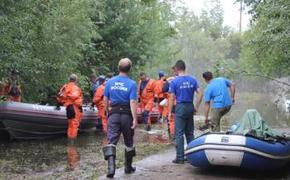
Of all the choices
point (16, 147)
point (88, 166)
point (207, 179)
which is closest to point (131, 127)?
point (207, 179)

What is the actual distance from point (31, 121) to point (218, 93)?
16.4ft

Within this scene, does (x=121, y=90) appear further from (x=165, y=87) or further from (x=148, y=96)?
(x=148, y=96)

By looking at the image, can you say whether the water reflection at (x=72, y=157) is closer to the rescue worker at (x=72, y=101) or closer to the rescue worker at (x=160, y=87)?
the rescue worker at (x=72, y=101)

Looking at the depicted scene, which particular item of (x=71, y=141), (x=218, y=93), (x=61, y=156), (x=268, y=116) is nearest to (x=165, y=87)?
(x=71, y=141)

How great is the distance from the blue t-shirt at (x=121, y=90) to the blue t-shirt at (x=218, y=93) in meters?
2.49

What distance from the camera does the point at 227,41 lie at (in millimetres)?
74062

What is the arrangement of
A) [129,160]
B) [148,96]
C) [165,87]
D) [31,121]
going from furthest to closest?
[148,96] → [165,87] → [31,121] → [129,160]

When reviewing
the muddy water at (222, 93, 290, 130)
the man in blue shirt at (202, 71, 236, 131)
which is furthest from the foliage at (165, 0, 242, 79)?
the man in blue shirt at (202, 71, 236, 131)

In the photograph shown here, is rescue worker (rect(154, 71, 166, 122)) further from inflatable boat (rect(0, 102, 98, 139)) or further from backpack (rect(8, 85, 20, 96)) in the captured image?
backpack (rect(8, 85, 20, 96))

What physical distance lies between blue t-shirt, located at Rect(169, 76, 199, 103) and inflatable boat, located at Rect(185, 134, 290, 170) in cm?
92

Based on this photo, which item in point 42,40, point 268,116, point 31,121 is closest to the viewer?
point 31,121

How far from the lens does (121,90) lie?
7.40m

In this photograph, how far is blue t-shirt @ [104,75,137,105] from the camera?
7398mm

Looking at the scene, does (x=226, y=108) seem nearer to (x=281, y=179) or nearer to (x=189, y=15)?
(x=281, y=179)
